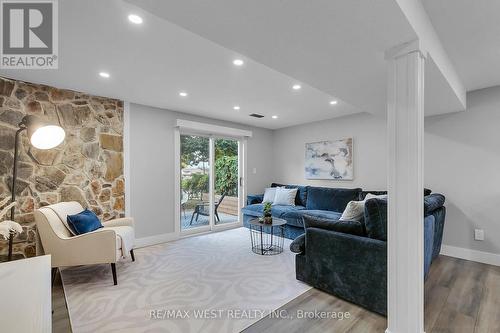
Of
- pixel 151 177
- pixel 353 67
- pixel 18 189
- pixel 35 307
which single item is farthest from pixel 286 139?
pixel 35 307

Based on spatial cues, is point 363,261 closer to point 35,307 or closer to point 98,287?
point 35,307

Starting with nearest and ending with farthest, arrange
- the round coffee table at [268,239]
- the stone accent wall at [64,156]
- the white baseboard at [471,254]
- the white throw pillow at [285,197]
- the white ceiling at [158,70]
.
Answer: the white ceiling at [158,70], the stone accent wall at [64,156], the white baseboard at [471,254], the round coffee table at [268,239], the white throw pillow at [285,197]

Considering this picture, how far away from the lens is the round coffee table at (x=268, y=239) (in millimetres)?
3457

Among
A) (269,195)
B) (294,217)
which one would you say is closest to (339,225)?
(294,217)

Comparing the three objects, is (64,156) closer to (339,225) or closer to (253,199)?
(253,199)

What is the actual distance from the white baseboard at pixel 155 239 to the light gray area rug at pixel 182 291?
0.79 ft

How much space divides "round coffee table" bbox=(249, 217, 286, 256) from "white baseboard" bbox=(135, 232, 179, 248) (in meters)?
1.45

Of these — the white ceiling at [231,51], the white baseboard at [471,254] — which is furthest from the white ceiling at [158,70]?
the white baseboard at [471,254]

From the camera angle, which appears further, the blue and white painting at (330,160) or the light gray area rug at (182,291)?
the blue and white painting at (330,160)

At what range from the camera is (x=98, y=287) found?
2559 millimetres

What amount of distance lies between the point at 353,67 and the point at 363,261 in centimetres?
167

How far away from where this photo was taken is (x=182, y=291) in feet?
8.09

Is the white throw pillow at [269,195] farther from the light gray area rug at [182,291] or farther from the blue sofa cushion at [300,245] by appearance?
the blue sofa cushion at [300,245]

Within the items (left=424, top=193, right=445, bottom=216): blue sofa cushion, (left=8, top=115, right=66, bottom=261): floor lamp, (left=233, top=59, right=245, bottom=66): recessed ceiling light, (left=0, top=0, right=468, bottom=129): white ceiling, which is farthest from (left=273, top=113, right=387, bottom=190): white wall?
(left=8, top=115, right=66, bottom=261): floor lamp
